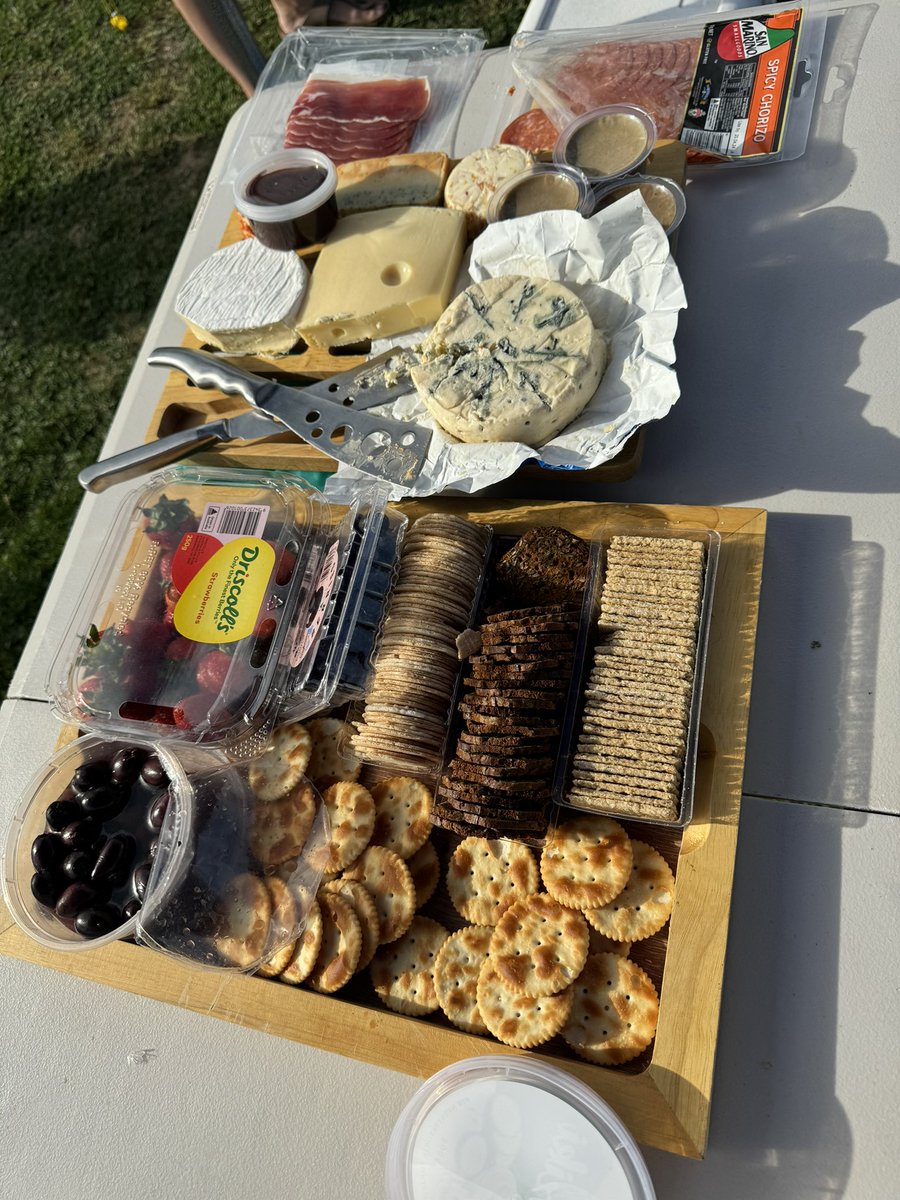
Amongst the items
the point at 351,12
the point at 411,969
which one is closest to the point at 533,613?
the point at 411,969

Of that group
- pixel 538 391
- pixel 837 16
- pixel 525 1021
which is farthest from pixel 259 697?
pixel 837 16

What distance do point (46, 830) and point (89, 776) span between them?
0.11 meters

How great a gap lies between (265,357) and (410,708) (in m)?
0.96

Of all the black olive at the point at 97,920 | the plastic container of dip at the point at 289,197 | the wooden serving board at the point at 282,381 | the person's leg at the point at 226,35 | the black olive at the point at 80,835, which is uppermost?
the person's leg at the point at 226,35

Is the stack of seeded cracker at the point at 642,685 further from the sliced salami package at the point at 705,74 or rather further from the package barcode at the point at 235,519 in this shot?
the sliced salami package at the point at 705,74

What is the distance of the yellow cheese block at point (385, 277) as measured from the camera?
1.60 meters

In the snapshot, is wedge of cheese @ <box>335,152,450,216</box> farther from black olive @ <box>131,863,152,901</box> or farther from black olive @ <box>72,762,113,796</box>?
black olive @ <box>131,863,152,901</box>

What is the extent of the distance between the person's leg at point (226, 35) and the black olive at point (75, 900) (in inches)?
109

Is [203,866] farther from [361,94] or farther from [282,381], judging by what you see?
[361,94]

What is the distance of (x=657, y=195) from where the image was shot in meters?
1.58

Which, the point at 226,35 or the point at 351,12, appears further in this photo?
the point at 351,12

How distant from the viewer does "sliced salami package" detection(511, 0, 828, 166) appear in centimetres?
167

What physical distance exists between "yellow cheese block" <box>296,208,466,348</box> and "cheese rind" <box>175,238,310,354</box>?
4 cm

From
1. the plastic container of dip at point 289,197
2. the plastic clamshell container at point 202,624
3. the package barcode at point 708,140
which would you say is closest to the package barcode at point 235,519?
the plastic clamshell container at point 202,624
